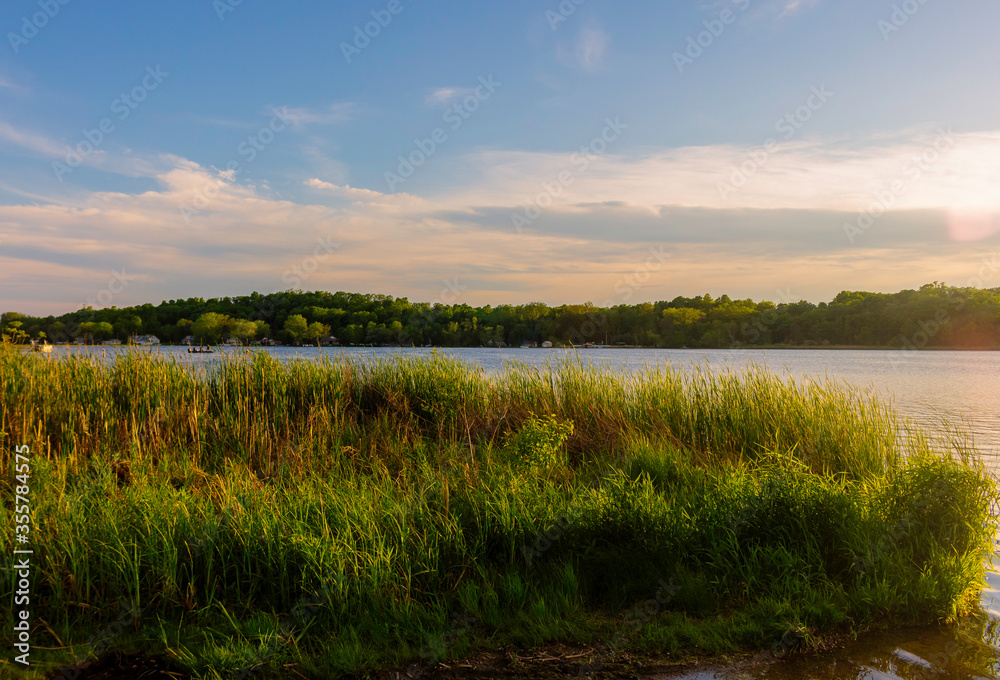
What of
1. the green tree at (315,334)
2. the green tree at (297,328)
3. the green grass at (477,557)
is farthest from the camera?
the green tree at (297,328)

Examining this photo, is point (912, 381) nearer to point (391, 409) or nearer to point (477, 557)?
point (391, 409)

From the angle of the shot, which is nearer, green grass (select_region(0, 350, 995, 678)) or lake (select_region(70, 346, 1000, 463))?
green grass (select_region(0, 350, 995, 678))

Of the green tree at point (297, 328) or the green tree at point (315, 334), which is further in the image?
the green tree at point (297, 328)

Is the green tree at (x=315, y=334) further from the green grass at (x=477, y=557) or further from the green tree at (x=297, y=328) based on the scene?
the green grass at (x=477, y=557)

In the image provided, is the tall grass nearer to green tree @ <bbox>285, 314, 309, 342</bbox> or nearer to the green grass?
the green grass

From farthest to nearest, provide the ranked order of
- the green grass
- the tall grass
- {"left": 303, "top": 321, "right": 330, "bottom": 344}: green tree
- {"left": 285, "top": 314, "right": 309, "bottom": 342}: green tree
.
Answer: {"left": 285, "top": 314, "right": 309, "bottom": 342}: green tree → {"left": 303, "top": 321, "right": 330, "bottom": 344}: green tree → the tall grass → the green grass

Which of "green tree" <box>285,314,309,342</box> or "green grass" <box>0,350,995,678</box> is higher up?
"green tree" <box>285,314,309,342</box>

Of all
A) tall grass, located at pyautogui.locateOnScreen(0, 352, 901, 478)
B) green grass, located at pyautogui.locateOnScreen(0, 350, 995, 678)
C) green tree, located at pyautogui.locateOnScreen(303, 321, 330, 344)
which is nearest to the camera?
green grass, located at pyautogui.locateOnScreen(0, 350, 995, 678)

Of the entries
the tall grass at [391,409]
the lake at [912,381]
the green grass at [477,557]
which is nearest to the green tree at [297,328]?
the lake at [912,381]

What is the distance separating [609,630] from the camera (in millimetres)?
4305

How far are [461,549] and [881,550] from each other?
377cm

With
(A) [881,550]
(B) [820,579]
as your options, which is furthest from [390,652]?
(A) [881,550]

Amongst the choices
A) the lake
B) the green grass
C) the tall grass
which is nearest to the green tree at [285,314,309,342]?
the lake

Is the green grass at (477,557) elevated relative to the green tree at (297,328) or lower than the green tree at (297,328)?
lower
